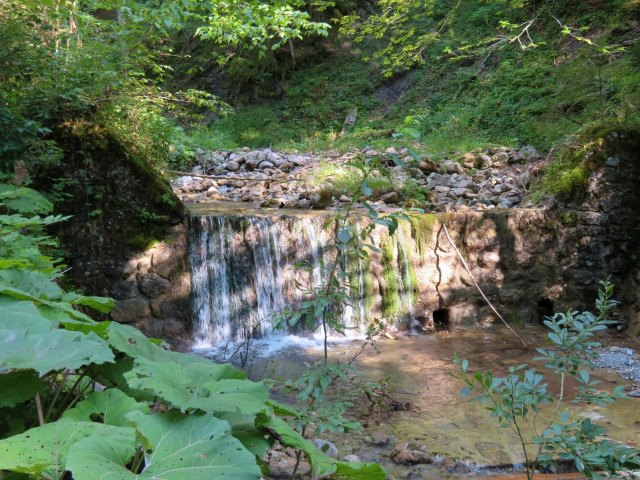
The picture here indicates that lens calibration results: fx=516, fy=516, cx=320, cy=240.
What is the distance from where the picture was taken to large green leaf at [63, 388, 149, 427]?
131 centimetres

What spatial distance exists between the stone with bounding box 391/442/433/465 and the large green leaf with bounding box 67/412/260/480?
3045mm

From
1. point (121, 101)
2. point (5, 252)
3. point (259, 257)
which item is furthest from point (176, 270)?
point (5, 252)

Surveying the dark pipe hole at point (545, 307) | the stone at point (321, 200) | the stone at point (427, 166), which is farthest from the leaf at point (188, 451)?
the stone at point (427, 166)

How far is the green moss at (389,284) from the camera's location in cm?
773

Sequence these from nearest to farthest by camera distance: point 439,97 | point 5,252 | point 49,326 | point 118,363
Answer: point 49,326
point 118,363
point 5,252
point 439,97

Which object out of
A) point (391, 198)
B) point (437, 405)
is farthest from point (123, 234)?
point (391, 198)

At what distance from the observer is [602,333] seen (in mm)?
7328

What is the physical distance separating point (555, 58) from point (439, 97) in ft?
12.2

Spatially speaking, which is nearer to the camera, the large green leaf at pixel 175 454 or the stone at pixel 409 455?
the large green leaf at pixel 175 454

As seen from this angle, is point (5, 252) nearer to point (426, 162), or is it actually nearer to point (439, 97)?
point (426, 162)

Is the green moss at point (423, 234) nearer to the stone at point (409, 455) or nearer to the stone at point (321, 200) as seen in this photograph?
the stone at point (321, 200)

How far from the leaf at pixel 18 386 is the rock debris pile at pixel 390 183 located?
7322 mm

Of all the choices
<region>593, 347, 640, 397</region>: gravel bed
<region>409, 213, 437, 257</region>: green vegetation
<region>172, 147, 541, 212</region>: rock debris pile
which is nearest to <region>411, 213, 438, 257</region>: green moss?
<region>409, 213, 437, 257</region>: green vegetation

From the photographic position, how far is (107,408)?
1347mm
